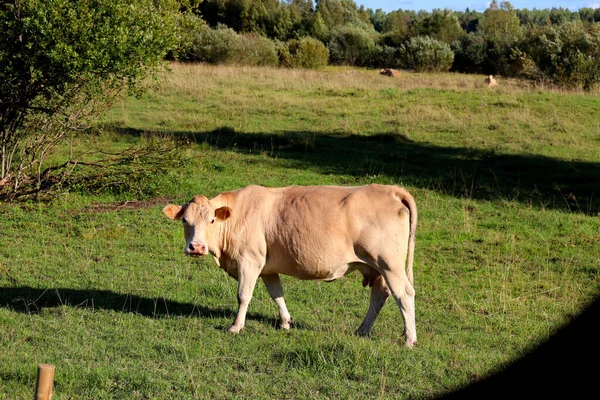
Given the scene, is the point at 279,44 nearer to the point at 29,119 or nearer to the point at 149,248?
the point at 29,119

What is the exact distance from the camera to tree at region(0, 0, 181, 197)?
15070 mm

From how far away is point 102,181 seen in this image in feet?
57.5

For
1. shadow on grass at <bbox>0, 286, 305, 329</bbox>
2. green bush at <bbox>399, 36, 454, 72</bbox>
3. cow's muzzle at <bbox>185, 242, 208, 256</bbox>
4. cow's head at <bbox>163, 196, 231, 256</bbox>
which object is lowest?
shadow on grass at <bbox>0, 286, 305, 329</bbox>

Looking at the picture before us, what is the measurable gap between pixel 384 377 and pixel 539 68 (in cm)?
3247

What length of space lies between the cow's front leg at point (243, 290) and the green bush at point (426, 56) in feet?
137

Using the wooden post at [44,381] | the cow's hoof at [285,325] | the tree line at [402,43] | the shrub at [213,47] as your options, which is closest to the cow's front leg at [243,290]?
the cow's hoof at [285,325]

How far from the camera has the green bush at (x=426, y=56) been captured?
50.8 m

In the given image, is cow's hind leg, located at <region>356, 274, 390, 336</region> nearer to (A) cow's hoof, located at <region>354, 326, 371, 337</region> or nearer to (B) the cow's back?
(A) cow's hoof, located at <region>354, 326, 371, 337</region>

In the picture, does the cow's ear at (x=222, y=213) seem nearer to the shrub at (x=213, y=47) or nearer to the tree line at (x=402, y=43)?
the tree line at (x=402, y=43)

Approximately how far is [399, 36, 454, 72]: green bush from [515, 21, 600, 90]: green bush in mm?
11461

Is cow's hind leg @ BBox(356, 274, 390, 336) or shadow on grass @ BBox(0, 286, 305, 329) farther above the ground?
cow's hind leg @ BBox(356, 274, 390, 336)

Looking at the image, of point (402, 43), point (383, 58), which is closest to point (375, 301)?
point (402, 43)

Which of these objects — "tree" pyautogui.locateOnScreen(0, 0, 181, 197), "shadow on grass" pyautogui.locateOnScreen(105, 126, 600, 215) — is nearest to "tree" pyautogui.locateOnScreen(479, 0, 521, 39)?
"shadow on grass" pyautogui.locateOnScreen(105, 126, 600, 215)

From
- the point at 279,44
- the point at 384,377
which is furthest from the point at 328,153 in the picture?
the point at 279,44
